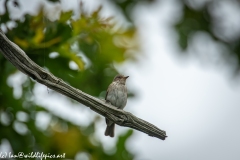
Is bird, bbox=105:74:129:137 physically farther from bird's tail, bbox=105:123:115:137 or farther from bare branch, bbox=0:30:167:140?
bare branch, bbox=0:30:167:140

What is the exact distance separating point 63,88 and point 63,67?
3115mm

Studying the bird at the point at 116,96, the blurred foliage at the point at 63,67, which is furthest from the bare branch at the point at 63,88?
the bird at the point at 116,96

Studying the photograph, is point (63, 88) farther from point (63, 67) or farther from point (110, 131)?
point (110, 131)

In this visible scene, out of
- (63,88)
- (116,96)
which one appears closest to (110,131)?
(116,96)

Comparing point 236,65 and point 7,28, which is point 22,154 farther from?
point 236,65

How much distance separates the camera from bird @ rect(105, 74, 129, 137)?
7.04 metres

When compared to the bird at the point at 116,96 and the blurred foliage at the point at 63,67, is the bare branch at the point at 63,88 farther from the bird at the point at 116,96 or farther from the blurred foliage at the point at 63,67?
the bird at the point at 116,96

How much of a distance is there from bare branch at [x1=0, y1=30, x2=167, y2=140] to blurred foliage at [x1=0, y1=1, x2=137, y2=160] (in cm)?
154

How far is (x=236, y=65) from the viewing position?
671cm

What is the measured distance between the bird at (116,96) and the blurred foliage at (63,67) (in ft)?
1.69

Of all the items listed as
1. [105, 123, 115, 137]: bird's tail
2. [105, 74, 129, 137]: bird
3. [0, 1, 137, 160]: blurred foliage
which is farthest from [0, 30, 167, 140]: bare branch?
[105, 123, 115, 137]: bird's tail

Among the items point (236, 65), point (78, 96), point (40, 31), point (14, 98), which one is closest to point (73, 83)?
point (14, 98)

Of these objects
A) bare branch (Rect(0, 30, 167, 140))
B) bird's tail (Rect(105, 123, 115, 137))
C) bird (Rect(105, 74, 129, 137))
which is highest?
bird (Rect(105, 74, 129, 137))

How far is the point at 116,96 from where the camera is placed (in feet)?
23.2
